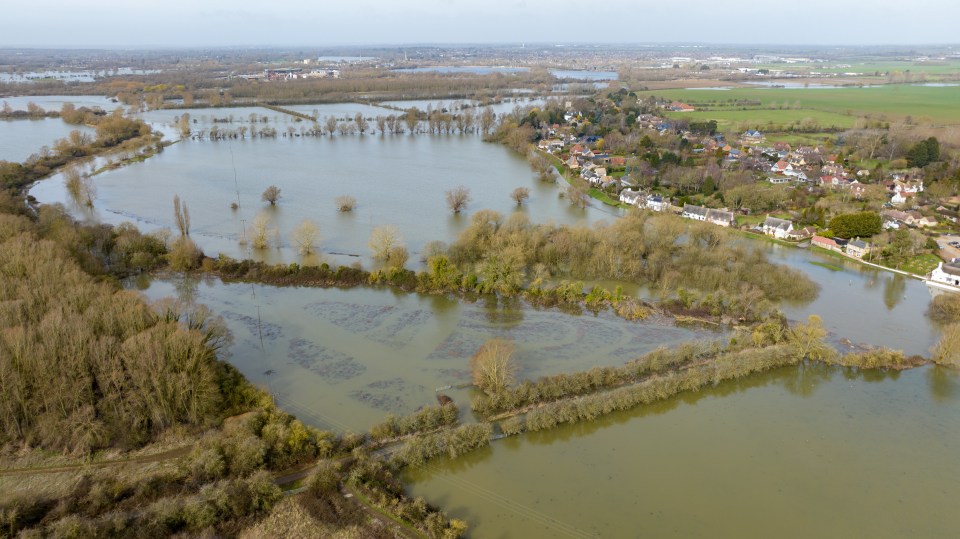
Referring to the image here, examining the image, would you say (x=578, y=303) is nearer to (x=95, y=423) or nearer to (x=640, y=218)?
(x=640, y=218)

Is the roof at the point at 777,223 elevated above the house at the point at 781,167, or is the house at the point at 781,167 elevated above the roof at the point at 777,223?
the house at the point at 781,167

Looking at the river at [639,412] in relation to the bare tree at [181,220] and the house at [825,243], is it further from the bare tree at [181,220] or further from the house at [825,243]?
the house at [825,243]

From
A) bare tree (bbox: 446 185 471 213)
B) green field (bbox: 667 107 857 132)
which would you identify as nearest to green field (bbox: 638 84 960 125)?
green field (bbox: 667 107 857 132)

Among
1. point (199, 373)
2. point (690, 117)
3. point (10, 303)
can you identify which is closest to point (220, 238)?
point (10, 303)

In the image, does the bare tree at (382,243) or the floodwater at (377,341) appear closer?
the floodwater at (377,341)

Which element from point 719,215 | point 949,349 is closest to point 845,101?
point 719,215

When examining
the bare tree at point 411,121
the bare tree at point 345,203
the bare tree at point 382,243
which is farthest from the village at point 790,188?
the bare tree at point 345,203

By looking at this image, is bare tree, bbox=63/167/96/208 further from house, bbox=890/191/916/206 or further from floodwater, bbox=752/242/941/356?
house, bbox=890/191/916/206
